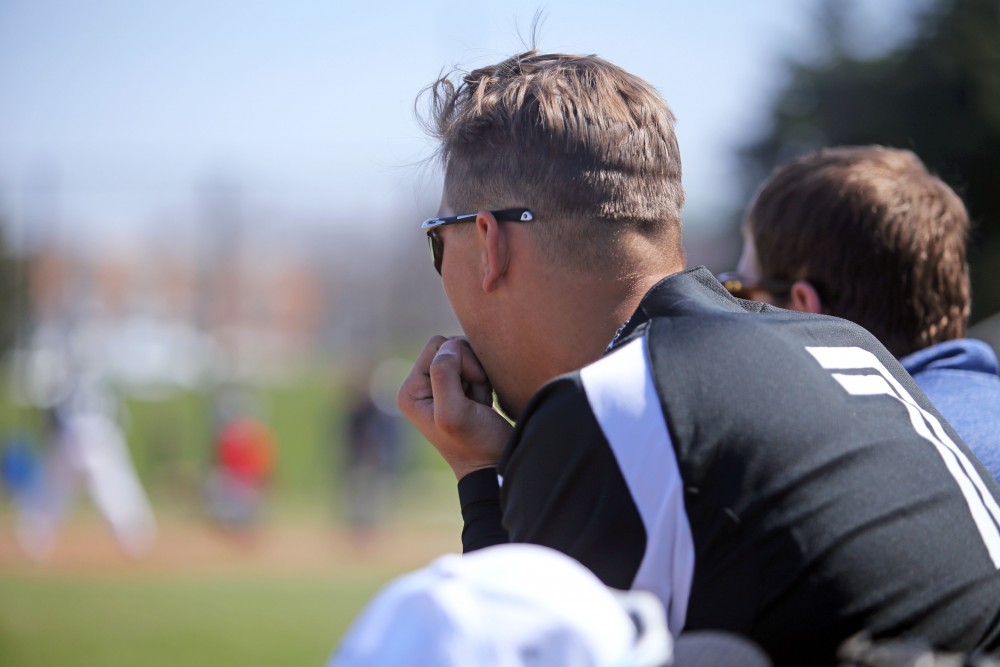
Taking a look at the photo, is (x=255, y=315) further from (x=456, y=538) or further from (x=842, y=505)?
(x=842, y=505)

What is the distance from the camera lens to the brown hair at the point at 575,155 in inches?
81.0

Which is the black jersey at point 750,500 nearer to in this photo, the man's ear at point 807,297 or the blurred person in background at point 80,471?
the man's ear at point 807,297

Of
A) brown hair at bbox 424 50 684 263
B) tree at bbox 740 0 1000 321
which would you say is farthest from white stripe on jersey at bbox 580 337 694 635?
tree at bbox 740 0 1000 321

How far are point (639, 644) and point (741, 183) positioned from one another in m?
12.1

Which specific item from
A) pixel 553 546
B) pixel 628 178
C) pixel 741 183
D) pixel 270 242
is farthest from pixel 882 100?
pixel 270 242

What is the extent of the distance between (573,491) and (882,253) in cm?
186

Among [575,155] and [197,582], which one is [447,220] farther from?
[197,582]

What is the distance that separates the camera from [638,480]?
1561 millimetres

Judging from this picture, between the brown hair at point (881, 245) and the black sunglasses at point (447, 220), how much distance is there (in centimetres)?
137

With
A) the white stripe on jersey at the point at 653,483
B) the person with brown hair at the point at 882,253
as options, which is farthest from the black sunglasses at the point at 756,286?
the white stripe on jersey at the point at 653,483

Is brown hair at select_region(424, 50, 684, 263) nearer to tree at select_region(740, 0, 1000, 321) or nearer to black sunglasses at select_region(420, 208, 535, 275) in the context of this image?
black sunglasses at select_region(420, 208, 535, 275)

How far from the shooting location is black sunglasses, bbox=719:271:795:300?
323 centimetres

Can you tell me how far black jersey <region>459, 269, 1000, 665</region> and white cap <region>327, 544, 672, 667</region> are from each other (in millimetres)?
274

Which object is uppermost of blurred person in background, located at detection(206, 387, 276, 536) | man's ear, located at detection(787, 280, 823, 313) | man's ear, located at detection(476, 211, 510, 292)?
man's ear, located at detection(476, 211, 510, 292)
